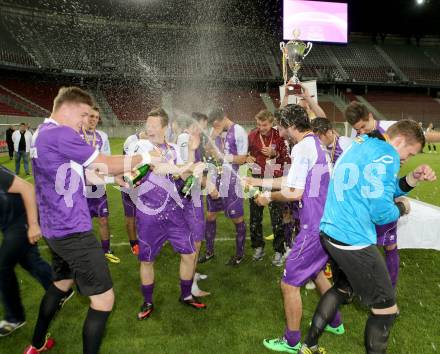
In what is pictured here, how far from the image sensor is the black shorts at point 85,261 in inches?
116

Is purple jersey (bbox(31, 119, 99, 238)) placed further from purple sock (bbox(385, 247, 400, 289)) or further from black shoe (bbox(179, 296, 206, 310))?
purple sock (bbox(385, 247, 400, 289))

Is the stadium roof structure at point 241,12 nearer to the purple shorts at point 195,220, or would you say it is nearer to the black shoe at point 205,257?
the black shoe at point 205,257

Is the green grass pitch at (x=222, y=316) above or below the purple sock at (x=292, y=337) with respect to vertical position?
below

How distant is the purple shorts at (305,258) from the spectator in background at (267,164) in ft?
7.84

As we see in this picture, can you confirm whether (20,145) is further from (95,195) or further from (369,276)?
(369,276)

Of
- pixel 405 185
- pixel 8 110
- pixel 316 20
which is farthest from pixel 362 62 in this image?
pixel 405 185

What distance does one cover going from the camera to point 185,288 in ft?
14.6

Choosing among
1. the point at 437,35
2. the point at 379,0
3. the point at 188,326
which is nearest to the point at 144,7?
the point at 379,0

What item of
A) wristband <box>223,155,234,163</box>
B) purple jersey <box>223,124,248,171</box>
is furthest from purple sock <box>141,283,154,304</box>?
purple jersey <box>223,124,248,171</box>

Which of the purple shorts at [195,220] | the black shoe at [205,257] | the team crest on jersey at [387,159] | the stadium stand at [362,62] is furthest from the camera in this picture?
the stadium stand at [362,62]

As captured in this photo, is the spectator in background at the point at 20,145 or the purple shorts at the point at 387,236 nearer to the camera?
the purple shorts at the point at 387,236

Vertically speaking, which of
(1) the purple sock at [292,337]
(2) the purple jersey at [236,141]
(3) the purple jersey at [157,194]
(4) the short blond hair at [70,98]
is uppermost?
(4) the short blond hair at [70,98]

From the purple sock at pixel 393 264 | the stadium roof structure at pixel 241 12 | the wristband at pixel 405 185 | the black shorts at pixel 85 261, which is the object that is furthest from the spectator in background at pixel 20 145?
the stadium roof structure at pixel 241 12

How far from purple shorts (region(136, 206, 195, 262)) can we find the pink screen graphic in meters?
31.1
